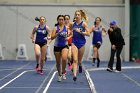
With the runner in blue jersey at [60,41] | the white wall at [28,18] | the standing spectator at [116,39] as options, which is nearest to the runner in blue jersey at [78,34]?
the runner in blue jersey at [60,41]

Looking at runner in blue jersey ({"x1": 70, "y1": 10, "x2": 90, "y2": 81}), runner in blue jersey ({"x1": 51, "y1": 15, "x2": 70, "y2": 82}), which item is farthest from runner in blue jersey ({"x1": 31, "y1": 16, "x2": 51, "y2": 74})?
runner in blue jersey ({"x1": 51, "y1": 15, "x2": 70, "y2": 82})

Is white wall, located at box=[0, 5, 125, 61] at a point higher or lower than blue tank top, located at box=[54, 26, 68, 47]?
higher

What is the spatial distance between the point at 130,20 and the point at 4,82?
13.9 metres

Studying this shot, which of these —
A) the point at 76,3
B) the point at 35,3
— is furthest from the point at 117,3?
the point at 35,3

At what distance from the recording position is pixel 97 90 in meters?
10.8

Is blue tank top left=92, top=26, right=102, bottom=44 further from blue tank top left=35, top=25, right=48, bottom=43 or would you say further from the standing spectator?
blue tank top left=35, top=25, right=48, bottom=43

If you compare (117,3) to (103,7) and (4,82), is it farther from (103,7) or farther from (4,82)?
(4,82)

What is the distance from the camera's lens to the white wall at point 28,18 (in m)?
25.5

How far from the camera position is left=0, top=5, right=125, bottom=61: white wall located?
2545cm

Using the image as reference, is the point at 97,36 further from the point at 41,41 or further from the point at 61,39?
the point at 61,39

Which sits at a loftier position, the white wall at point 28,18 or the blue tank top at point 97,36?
the white wall at point 28,18

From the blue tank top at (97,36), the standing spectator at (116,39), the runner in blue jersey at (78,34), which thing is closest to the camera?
the runner in blue jersey at (78,34)

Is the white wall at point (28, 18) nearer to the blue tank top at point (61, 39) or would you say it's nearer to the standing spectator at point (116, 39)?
the standing spectator at point (116, 39)

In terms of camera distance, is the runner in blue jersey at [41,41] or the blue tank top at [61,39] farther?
the runner in blue jersey at [41,41]
